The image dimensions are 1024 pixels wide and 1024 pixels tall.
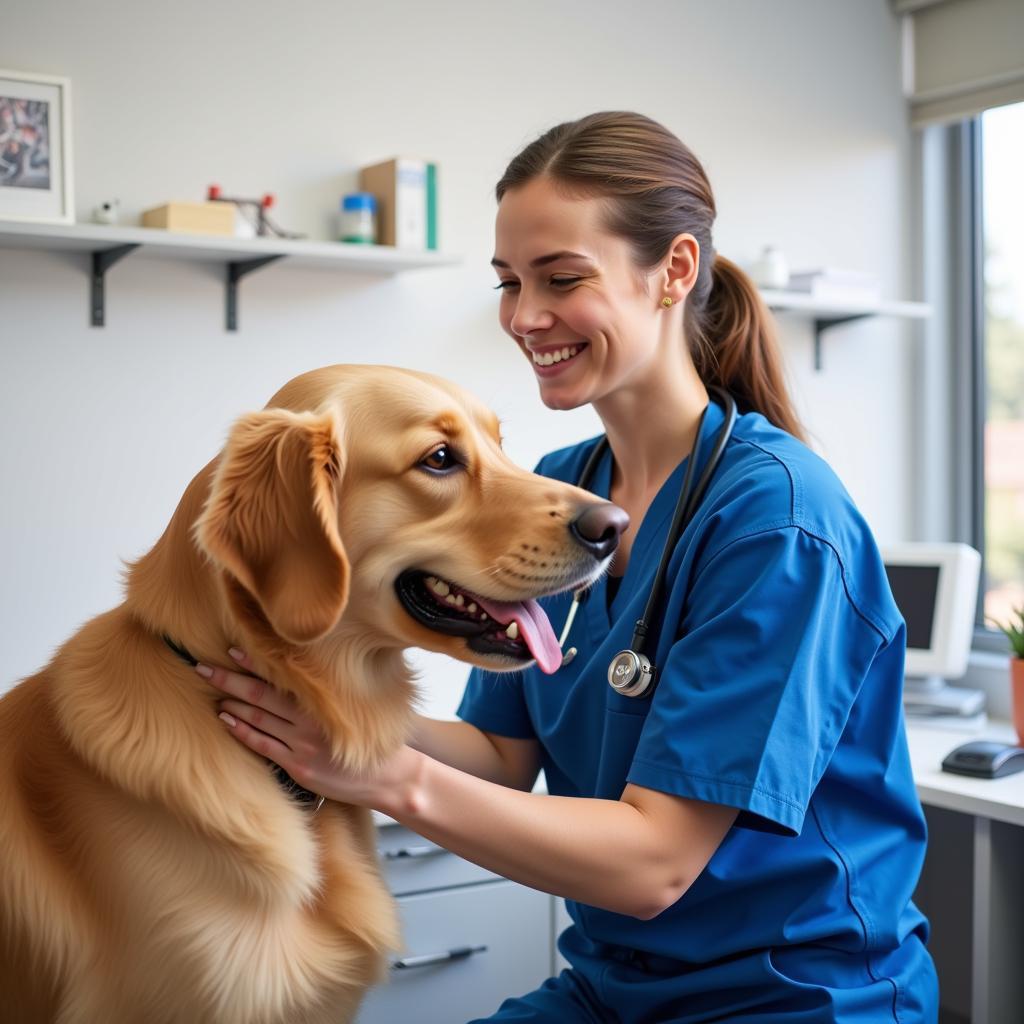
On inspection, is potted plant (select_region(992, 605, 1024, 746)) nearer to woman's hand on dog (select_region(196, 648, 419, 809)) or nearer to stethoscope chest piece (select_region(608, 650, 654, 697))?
stethoscope chest piece (select_region(608, 650, 654, 697))

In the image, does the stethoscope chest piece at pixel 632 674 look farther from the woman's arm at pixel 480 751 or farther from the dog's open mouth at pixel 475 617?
the woman's arm at pixel 480 751

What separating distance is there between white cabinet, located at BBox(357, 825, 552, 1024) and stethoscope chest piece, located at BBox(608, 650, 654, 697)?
35.2 inches

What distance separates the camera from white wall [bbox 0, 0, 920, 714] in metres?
2.29

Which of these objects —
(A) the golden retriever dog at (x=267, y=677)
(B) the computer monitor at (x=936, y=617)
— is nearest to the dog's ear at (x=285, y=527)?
(A) the golden retriever dog at (x=267, y=677)

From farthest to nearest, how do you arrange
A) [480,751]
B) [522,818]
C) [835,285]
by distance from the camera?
[835,285], [480,751], [522,818]

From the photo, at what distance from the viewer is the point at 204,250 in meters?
2.29

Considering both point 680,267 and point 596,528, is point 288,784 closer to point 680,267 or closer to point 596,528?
point 596,528

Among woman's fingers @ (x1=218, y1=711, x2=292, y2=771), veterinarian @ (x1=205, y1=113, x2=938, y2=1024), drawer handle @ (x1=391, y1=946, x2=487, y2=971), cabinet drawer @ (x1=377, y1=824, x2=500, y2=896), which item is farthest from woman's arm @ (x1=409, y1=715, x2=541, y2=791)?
drawer handle @ (x1=391, y1=946, x2=487, y2=971)

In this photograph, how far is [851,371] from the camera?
336 cm

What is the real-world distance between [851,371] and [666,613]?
2.20 m

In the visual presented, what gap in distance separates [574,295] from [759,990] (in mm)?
830

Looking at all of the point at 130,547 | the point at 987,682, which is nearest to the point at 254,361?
the point at 130,547

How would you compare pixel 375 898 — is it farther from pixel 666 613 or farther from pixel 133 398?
pixel 133 398

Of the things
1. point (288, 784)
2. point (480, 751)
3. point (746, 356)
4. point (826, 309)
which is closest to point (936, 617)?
point (826, 309)
